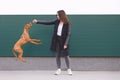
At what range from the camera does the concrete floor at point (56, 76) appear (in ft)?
38.0

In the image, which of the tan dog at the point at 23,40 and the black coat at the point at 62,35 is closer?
the black coat at the point at 62,35

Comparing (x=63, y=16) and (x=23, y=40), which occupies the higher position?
(x=63, y=16)

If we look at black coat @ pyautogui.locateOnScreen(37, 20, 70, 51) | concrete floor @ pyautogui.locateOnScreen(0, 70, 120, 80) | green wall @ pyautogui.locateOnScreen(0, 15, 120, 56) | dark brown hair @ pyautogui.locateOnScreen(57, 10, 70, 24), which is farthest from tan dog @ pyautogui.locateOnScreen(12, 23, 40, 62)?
dark brown hair @ pyautogui.locateOnScreen(57, 10, 70, 24)

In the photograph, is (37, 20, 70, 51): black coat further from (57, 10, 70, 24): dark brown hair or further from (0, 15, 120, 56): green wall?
(0, 15, 120, 56): green wall

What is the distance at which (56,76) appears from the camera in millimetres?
11891

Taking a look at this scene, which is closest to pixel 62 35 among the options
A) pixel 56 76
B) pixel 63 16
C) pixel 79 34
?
pixel 63 16

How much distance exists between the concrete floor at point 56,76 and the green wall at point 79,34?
55 centimetres

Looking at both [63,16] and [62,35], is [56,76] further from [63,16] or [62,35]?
[63,16]

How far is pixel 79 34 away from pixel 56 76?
1.55 metres

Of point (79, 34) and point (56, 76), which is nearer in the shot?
point (56, 76)

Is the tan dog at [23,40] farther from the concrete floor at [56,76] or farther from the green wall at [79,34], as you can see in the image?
the concrete floor at [56,76]

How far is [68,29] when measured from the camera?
12.0 metres

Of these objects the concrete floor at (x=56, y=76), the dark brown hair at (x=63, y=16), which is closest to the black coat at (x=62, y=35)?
the dark brown hair at (x=63, y=16)
